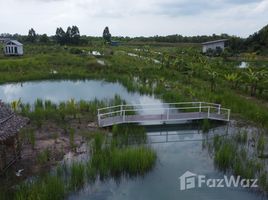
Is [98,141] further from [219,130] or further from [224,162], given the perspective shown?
[219,130]

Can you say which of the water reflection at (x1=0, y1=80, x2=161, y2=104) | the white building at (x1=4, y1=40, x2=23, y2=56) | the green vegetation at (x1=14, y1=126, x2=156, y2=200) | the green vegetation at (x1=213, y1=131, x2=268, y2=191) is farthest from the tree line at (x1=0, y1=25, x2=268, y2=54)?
the green vegetation at (x1=14, y1=126, x2=156, y2=200)

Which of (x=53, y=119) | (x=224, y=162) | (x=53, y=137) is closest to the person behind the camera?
(x=224, y=162)

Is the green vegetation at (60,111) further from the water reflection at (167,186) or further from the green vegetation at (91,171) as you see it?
the water reflection at (167,186)

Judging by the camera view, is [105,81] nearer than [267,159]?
No

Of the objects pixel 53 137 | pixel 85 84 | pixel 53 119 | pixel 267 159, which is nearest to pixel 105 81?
pixel 85 84

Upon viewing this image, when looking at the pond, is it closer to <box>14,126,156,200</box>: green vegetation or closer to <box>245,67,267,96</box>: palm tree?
<box>14,126,156,200</box>: green vegetation

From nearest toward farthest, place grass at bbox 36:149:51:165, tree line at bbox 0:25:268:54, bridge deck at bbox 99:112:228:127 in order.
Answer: grass at bbox 36:149:51:165 → bridge deck at bbox 99:112:228:127 → tree line at bbox 0:25:268:54

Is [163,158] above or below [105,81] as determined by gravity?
below
